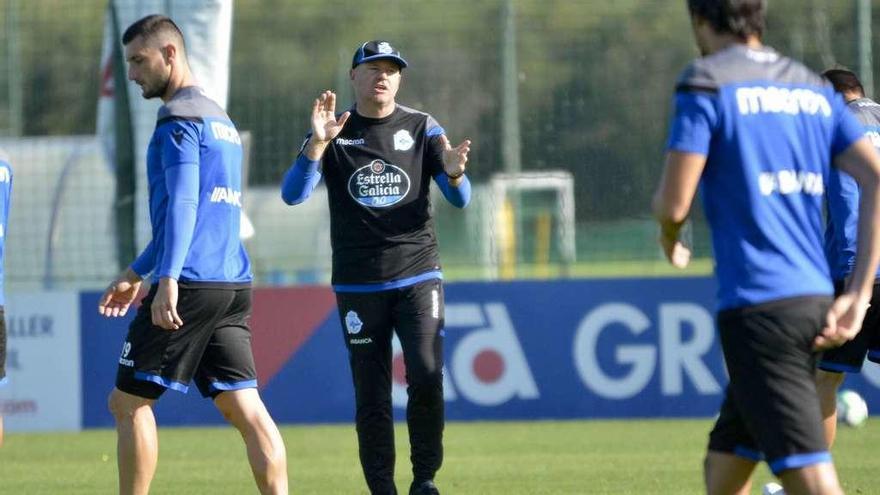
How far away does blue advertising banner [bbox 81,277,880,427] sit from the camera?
1340 centimetres

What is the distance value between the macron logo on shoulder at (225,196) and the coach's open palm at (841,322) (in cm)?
292

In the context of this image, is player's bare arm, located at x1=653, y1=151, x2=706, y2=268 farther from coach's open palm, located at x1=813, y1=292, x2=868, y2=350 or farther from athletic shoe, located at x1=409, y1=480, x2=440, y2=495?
athletic shoe, located at x1=409, y1=480, x2=440, y2=495

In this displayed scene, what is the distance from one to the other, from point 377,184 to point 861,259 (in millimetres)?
3508

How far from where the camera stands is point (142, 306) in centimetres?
670

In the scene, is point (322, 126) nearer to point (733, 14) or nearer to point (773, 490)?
point (773, 490)

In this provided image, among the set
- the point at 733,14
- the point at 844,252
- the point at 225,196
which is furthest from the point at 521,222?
the point at 733,14

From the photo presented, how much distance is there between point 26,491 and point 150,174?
3346 mm

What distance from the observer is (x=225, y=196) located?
6758mm

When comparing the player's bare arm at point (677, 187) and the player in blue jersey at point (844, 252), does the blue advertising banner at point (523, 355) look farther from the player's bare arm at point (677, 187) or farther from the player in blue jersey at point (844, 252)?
the player's bare arm at point (677, 187)

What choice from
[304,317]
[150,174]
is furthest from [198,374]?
[304,317]

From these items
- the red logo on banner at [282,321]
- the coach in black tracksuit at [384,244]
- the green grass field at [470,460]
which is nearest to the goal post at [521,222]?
the red logo on banner at [282,321]

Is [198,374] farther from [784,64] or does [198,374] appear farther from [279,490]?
[784,64]

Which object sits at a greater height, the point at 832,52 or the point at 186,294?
the point at 832,52

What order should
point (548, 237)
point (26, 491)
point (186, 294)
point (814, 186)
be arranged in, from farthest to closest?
1. point (548, 237)
2. point (26, 491)
3. point (186, 294)
4. point (814, 186)
